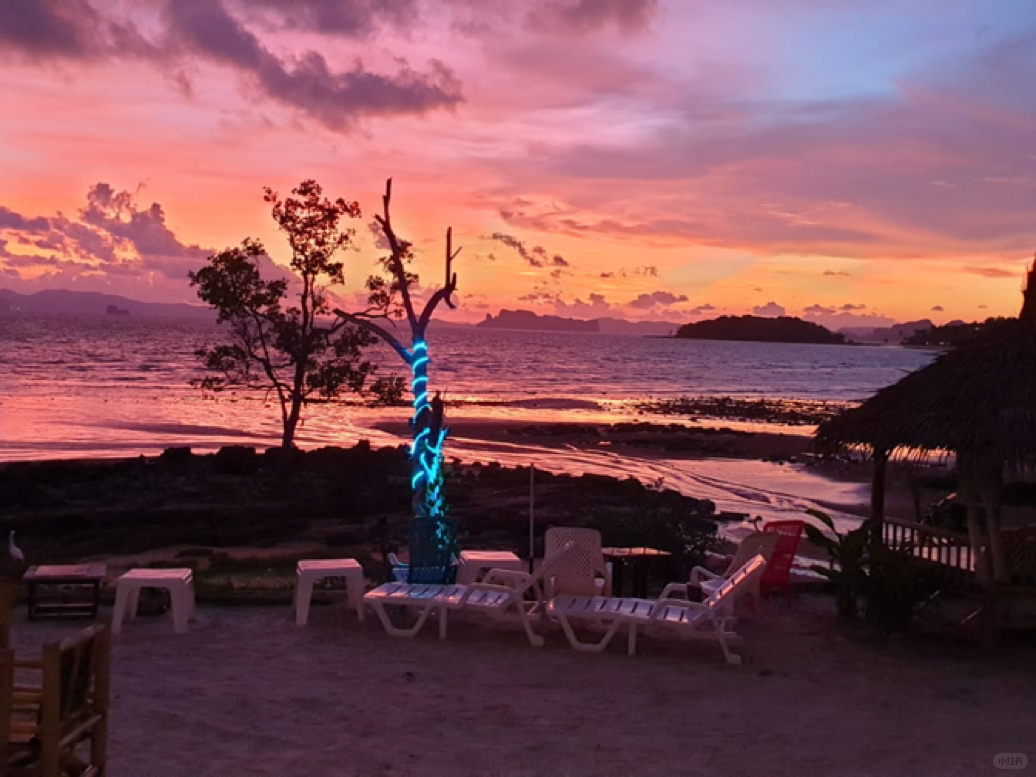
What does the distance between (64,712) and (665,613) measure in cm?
461

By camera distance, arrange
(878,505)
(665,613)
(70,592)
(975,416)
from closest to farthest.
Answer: (665,613) → (975,416) → (70,592) → (878,505)

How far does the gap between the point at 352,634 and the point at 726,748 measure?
11.2ft

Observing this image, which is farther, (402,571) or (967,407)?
(402,571)

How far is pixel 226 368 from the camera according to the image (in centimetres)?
2048

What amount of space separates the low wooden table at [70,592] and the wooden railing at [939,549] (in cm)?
654

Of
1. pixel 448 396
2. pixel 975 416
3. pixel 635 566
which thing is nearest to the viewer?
pixel 975 416

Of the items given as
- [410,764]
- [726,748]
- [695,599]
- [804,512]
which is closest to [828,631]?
[695,599]

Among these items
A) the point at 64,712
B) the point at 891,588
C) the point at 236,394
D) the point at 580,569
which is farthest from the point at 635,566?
the point at 236,394

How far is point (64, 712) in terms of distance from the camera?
153 inches

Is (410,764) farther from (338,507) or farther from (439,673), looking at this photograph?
(338,507)

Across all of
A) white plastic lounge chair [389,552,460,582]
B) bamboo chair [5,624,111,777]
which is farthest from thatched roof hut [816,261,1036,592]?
bamboo chair [5,624,111,777]

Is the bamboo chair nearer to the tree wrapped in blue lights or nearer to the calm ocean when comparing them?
the tree wrapped in blue lights

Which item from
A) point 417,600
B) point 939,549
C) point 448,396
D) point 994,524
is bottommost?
point 448,396

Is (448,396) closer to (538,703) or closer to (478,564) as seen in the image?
(478,564)
